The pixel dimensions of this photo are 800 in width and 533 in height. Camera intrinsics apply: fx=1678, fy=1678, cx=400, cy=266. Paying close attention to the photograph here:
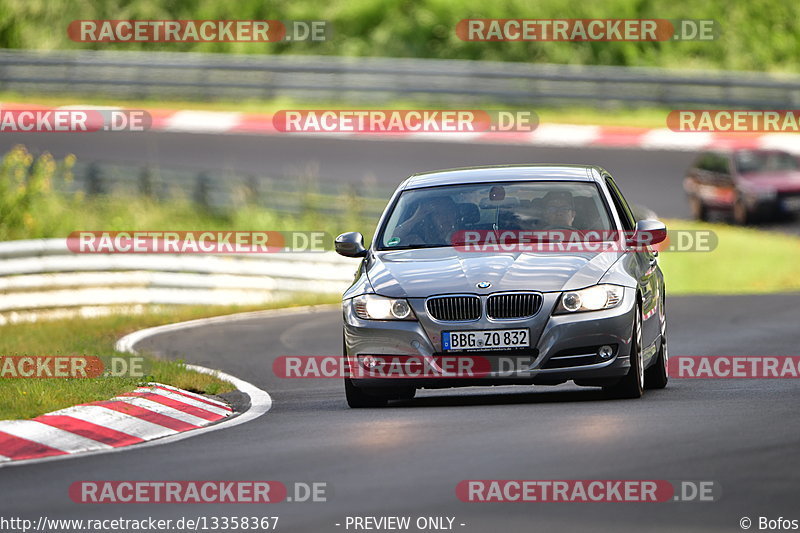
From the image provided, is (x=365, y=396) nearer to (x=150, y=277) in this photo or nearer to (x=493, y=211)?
(x=493, y=211)

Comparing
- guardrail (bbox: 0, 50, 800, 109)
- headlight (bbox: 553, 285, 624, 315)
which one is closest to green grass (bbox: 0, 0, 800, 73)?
guardrail (bbox: 0, 50, 800, 109)

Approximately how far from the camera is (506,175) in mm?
11969

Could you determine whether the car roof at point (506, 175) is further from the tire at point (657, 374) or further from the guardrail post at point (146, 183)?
the guardrail post at point (146, 183)

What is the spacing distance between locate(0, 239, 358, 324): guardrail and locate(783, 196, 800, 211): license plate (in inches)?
336

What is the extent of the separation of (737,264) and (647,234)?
15558 millimetres

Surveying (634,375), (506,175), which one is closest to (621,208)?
(506,175)

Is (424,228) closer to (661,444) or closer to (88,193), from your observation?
(661,444)

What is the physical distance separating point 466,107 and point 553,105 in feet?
5.97

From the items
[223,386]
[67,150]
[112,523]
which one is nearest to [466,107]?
[67,150]

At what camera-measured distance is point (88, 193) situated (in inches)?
1152

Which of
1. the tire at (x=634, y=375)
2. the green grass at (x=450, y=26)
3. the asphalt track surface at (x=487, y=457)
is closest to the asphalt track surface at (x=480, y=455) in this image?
the asphalt track surface at (x=487, y=457)

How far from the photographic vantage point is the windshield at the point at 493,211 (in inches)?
452

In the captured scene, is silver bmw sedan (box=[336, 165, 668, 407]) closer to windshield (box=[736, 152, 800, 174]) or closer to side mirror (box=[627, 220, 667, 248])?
side mirror (box=[627, 220, 667, 248])

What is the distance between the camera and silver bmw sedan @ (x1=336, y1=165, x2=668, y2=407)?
1045 cm
